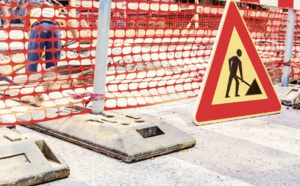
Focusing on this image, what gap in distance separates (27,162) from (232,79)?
1.84m

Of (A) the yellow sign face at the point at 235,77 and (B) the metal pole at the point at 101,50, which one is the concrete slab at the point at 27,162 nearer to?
(B) the metal pole at the point at 101,50

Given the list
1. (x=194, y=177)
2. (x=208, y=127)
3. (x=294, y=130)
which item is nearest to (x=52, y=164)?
(x=194, y=177)

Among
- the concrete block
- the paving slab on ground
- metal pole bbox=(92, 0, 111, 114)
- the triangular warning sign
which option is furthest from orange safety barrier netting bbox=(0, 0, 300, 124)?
the triangular warning sign

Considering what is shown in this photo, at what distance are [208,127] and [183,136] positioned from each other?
0.67 metres

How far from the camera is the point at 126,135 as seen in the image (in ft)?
9.04

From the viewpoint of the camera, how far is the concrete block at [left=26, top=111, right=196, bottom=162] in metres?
2.68

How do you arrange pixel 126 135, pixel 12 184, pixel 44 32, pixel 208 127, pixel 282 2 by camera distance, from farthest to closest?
pixel 44 32 → pixel 282 2 → pixel 208 127 → pixel 126 135 → pixel 12 184

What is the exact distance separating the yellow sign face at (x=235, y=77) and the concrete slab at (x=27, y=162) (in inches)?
55.7

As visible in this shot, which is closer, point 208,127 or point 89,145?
point 89,145

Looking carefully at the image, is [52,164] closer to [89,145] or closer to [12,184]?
[12,184]

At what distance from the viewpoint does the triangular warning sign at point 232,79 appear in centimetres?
316

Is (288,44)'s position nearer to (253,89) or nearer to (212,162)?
(253,89)

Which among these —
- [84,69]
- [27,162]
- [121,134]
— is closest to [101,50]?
[121,134]

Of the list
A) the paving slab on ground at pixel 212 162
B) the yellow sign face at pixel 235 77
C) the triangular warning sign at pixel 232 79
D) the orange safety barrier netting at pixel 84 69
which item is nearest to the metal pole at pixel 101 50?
the orange safety barrier netting at pixel 84 69
